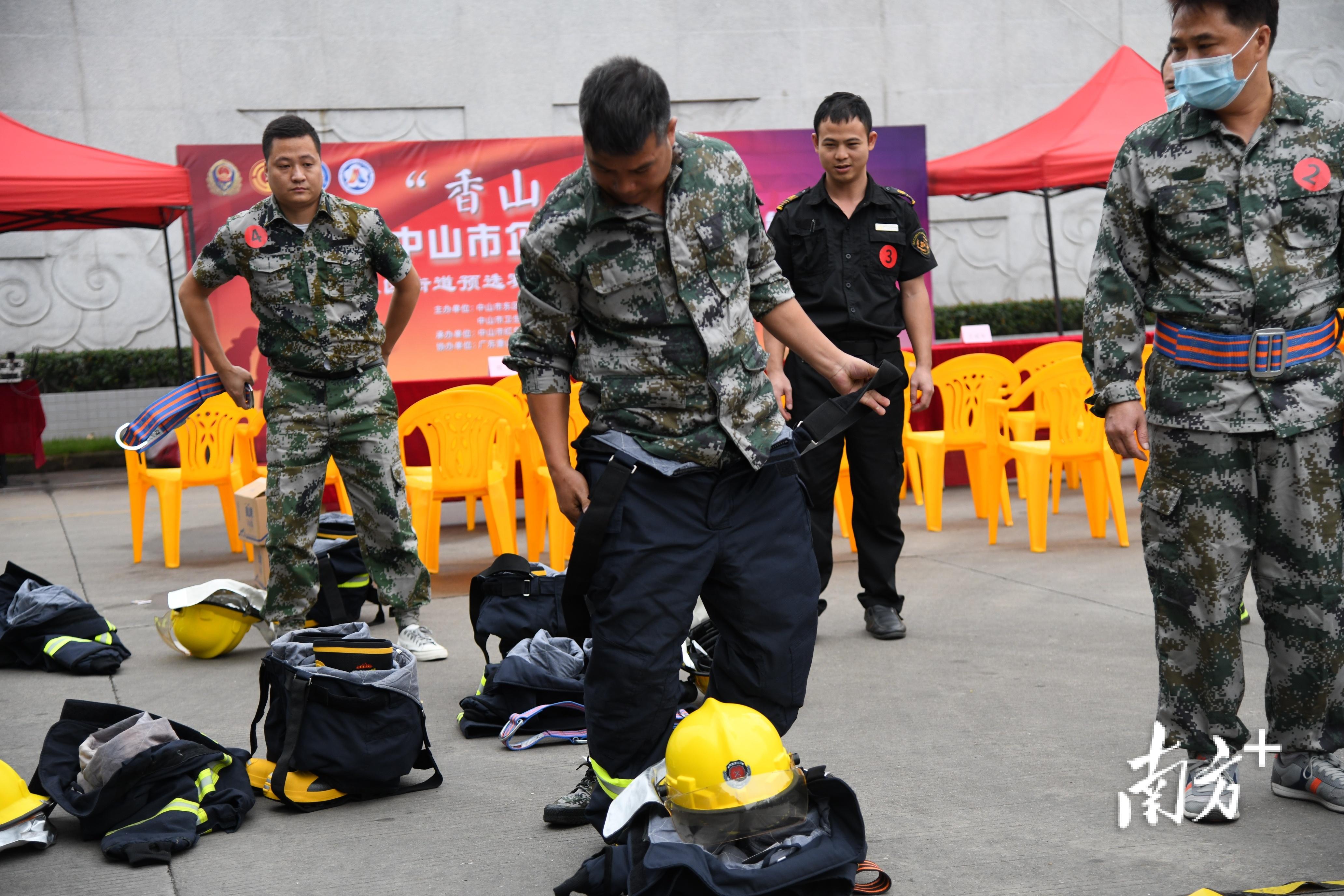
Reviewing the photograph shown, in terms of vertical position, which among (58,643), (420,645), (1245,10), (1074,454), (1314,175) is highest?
(1245,10)

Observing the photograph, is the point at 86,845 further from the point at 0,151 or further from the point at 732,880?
the point at 0,151

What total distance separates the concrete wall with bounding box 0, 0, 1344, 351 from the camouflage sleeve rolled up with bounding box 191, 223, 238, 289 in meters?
11.1

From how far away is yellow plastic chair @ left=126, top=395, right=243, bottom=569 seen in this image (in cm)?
741

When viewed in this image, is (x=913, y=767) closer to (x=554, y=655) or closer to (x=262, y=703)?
(x=554, y=655)

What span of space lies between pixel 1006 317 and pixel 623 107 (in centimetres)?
1518

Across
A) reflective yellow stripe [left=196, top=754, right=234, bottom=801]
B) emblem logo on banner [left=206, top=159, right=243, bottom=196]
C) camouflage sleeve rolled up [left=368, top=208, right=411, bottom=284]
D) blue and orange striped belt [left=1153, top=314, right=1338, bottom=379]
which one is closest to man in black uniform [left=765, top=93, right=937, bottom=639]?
camouflage sleeve rolled up [left=368, top=208, right=411, bottom=284]

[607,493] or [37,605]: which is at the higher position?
[607,493]

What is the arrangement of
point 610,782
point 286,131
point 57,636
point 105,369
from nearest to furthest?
point 610,782, point 286,131, point 57,636, point 105,369

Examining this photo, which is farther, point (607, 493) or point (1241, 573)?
point (1241, 573)

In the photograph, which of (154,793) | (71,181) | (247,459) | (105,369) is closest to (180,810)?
(154,793)

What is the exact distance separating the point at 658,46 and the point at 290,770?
14.0 metres

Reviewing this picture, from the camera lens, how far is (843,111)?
4.93 metres

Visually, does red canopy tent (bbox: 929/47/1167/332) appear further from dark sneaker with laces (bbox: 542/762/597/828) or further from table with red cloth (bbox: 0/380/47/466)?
dark sneaker with laces (bbox: 542/762/597/828)

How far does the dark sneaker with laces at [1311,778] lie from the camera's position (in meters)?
3.10
